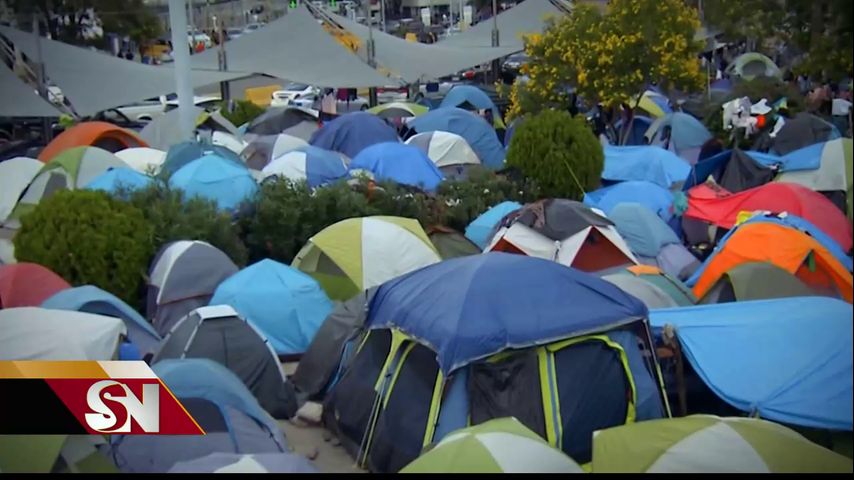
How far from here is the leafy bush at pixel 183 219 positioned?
1118 cm

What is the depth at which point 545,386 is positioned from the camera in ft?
23.0

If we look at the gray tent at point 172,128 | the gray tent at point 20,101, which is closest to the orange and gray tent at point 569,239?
the gray tent at point 172,128

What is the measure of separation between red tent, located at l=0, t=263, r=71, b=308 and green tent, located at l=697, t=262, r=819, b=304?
625 centimetres

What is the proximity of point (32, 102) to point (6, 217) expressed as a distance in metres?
5.05

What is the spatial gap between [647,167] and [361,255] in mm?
6704

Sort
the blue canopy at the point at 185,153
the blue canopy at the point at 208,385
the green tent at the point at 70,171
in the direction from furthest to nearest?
the blue canopy at the point at 185,153
the green tent at the point at 70,171
the blue canopy at the point at 208,385

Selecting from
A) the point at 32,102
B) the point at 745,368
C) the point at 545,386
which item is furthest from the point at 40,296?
the point at 32,102

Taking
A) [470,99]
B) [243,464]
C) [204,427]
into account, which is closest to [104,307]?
[204,427]

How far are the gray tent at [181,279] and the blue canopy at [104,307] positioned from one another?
1.94 feet

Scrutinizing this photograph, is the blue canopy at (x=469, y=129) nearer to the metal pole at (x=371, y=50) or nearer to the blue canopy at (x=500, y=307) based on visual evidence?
the metal pole at (x=371, y=50)

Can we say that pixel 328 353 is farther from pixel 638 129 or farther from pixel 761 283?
pixel 638 129

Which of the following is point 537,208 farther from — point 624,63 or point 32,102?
point 32,102

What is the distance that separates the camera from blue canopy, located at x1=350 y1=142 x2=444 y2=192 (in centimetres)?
1555

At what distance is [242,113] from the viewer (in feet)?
74.7
